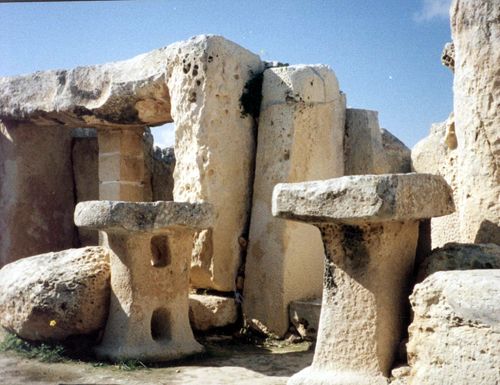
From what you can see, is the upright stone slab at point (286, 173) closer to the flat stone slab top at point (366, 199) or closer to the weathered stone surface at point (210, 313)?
the weathered stone surface at point (210, 313)

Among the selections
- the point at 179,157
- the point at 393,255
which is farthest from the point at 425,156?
the point at 179,157

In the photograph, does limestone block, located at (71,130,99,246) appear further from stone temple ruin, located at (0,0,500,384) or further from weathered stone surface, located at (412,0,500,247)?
weathered stone surface, located at (412,0,500,247)

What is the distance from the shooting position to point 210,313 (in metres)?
6.25

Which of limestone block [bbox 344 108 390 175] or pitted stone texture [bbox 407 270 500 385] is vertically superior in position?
A: limestone block [bbox 344 108 390 175]

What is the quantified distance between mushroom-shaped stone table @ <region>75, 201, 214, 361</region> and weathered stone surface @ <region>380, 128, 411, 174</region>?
6.56 feet

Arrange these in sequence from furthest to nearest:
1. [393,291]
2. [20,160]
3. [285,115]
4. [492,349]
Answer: [20,160]
[285,115]
[393,291]
[492,349]

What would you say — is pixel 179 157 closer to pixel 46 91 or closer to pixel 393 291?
pixel 46 91

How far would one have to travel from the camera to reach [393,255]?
3.68 m

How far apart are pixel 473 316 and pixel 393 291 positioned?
0.83 metres

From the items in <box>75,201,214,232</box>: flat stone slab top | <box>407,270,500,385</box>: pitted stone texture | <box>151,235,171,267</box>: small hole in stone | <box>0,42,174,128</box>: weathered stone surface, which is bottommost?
<box>407,270,500,385</box>: pitted stone texture

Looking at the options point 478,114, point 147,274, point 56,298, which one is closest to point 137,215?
point 147,274

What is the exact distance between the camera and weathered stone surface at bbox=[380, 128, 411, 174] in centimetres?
649

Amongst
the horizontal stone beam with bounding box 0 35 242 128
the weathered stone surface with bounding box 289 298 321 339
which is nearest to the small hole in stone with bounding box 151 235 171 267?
the weathered stone surface with bounding box 289 298 321 339

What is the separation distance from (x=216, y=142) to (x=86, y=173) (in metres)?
3.74
